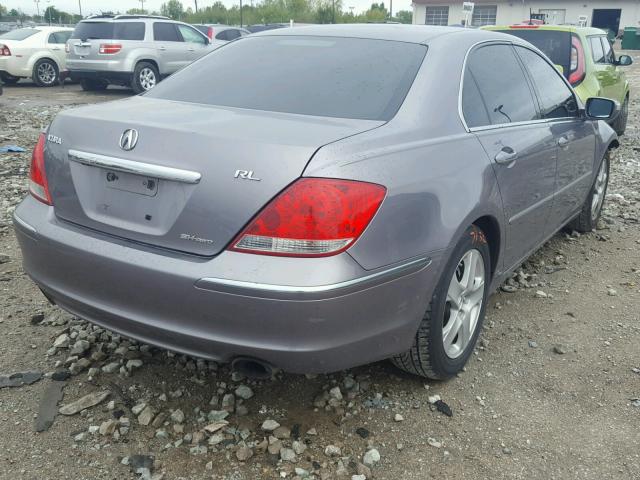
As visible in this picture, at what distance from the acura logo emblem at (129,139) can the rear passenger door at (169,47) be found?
13220 mm

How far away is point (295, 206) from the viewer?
2084 mm

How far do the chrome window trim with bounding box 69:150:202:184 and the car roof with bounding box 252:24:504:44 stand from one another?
1.44m

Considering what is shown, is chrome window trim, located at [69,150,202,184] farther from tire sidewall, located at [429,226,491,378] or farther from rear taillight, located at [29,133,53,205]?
tire sidewall, located at [429,226,491,378]

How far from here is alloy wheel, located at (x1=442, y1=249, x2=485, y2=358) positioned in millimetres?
2840

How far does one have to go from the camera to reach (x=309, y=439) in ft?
8.30

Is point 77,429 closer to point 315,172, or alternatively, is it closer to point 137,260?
point 137,260

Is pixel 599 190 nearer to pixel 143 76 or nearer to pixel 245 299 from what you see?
pixel 245 299

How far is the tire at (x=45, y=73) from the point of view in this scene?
16141mm

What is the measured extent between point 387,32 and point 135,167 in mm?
1620

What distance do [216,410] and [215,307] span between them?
2.44 feet

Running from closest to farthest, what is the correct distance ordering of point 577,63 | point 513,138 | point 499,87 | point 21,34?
point 513,138
point 499,87
point 577,63
point 21,34

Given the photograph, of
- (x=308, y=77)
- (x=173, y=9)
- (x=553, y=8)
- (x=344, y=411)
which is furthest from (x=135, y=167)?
(x=173, y=9)

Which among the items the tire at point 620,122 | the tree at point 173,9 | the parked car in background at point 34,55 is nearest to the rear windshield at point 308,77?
the tire at point 620,122

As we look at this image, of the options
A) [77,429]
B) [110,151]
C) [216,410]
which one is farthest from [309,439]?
[110,151]
